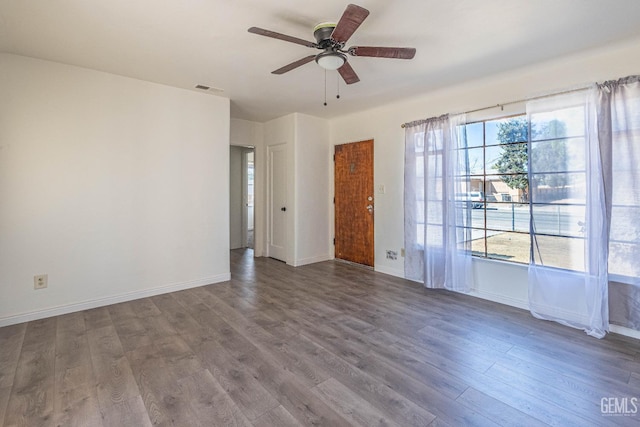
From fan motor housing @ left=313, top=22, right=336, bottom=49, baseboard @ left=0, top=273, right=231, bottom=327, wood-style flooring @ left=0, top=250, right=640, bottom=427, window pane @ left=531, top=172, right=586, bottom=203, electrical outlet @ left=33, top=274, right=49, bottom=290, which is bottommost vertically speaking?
wood-style flooring @ left=0, top=250, right=640, bottom=427

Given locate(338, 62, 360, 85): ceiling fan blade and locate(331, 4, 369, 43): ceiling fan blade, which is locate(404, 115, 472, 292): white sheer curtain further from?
locate(331, 4, 369, 43): ceiling fan blade

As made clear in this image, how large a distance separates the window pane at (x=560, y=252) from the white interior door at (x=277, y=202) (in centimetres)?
367

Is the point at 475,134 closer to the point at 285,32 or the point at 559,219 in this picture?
the point at 559,219

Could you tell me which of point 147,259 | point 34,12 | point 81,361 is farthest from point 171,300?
point 34,12

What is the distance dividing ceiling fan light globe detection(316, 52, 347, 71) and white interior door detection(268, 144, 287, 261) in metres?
3.00

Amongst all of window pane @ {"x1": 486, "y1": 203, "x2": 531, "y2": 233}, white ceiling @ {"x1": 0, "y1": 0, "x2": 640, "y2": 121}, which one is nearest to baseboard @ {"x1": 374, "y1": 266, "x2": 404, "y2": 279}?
window pane @ {"x1": 486, "y1": 203, "x2": 531, "y2": 233}

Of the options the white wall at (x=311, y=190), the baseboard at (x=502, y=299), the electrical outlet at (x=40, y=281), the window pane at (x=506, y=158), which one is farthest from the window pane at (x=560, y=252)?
the electrical outlet at (x=40, y=281)

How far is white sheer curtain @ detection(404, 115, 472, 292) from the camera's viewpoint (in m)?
3.69

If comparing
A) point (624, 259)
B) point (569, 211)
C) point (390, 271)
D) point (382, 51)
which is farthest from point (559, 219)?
point (382, 51)

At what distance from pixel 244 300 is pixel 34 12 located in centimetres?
307

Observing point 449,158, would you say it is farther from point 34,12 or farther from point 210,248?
point 34,12

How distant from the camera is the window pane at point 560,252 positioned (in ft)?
9.41

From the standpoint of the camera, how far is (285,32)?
2432 mm

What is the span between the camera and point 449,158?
372 centimetres
